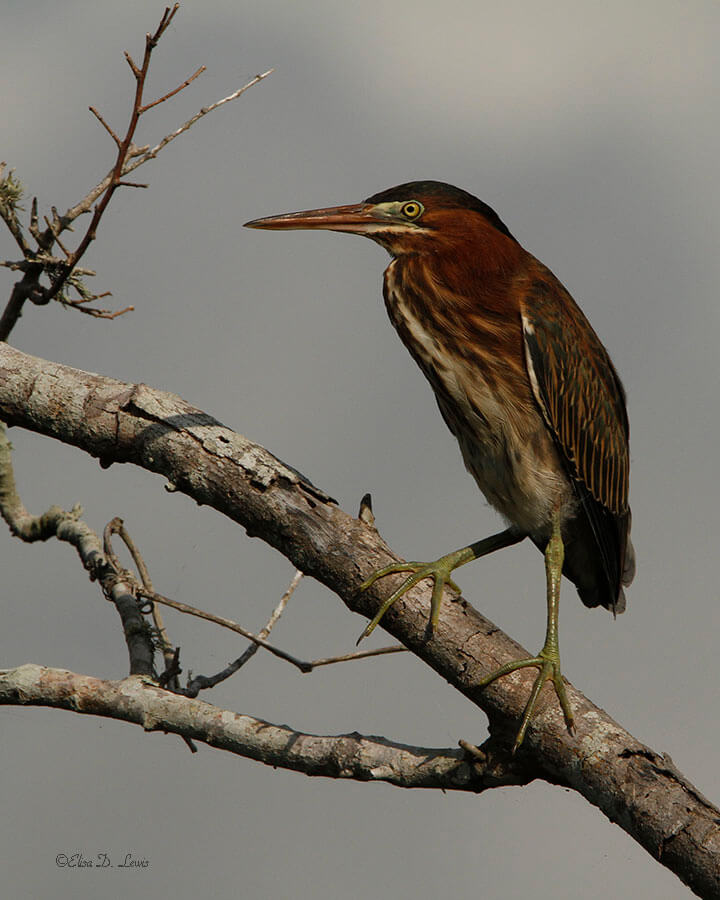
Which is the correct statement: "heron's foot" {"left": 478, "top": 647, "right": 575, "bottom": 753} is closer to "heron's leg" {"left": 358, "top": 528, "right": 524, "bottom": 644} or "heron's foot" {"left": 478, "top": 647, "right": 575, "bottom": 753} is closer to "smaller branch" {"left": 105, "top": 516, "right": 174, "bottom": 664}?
"heron's leg" {"left": 358, "top": 528, "right": 524, "bottom": 644}

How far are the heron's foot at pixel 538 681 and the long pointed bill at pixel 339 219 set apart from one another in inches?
70.2

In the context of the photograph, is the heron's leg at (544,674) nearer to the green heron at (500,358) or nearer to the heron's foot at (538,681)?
the heron's foot at (538,681)

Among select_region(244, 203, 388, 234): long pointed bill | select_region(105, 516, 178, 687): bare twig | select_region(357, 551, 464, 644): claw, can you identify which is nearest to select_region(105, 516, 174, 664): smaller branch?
select_region(105, 516, 178, 687): bare twig

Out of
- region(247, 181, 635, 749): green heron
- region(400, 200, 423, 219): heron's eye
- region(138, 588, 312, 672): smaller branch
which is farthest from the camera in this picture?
region(400, 200, 423, 219): heron's eye

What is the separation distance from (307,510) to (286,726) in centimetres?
58

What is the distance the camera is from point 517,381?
3.58 m

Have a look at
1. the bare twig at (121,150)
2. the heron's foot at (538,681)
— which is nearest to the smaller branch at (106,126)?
the bare twig at (121,150)

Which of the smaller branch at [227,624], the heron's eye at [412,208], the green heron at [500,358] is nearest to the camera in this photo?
the smaller branch at [227,624]

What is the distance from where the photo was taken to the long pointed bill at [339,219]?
146 inches

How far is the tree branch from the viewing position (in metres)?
2.65

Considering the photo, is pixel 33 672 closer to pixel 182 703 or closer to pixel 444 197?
pixel 182 703

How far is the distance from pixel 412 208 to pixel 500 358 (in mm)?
681

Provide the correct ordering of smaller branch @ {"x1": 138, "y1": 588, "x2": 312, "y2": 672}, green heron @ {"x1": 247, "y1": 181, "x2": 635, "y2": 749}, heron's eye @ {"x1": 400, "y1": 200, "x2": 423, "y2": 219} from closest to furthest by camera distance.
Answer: smaller branch @ {"x1": 138, "y1": 588, "x2": 312, "y2": 672}, green heron @ {"x1": 247, "y1": 181, "x2": 635, "y2": 749}, heron's eye @ {"x1": 400, "y1": 200, "x2": 423, "y2": 219}

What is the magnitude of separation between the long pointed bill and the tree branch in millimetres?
1074
